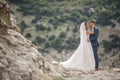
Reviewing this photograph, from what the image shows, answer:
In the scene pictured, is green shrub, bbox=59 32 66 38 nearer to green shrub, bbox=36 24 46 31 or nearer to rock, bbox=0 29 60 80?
green shrub, bbox=36 24 46 31

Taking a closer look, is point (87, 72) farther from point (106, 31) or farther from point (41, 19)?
point (41, 19)

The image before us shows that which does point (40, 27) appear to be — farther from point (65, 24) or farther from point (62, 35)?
point (65, 24)

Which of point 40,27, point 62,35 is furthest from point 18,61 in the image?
point 40,27

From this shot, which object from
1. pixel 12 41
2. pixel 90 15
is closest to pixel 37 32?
pixel 90 15

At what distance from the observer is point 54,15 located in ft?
243

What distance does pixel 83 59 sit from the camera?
555 inches

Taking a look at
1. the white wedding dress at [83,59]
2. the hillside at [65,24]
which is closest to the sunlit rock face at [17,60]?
the white wedding dress at [83,59]

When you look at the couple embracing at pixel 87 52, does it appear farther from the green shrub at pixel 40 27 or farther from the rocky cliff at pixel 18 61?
the green shrub at pixel 40 27

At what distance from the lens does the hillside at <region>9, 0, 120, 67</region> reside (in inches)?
2239

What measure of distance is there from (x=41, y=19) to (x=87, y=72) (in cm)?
5825

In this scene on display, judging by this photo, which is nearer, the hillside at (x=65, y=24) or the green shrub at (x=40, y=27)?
the hillside at (x=65, y=24)

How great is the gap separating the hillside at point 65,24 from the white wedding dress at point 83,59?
35715 mm

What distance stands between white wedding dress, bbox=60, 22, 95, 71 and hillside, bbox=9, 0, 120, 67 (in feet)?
117

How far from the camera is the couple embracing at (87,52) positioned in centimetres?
1371
